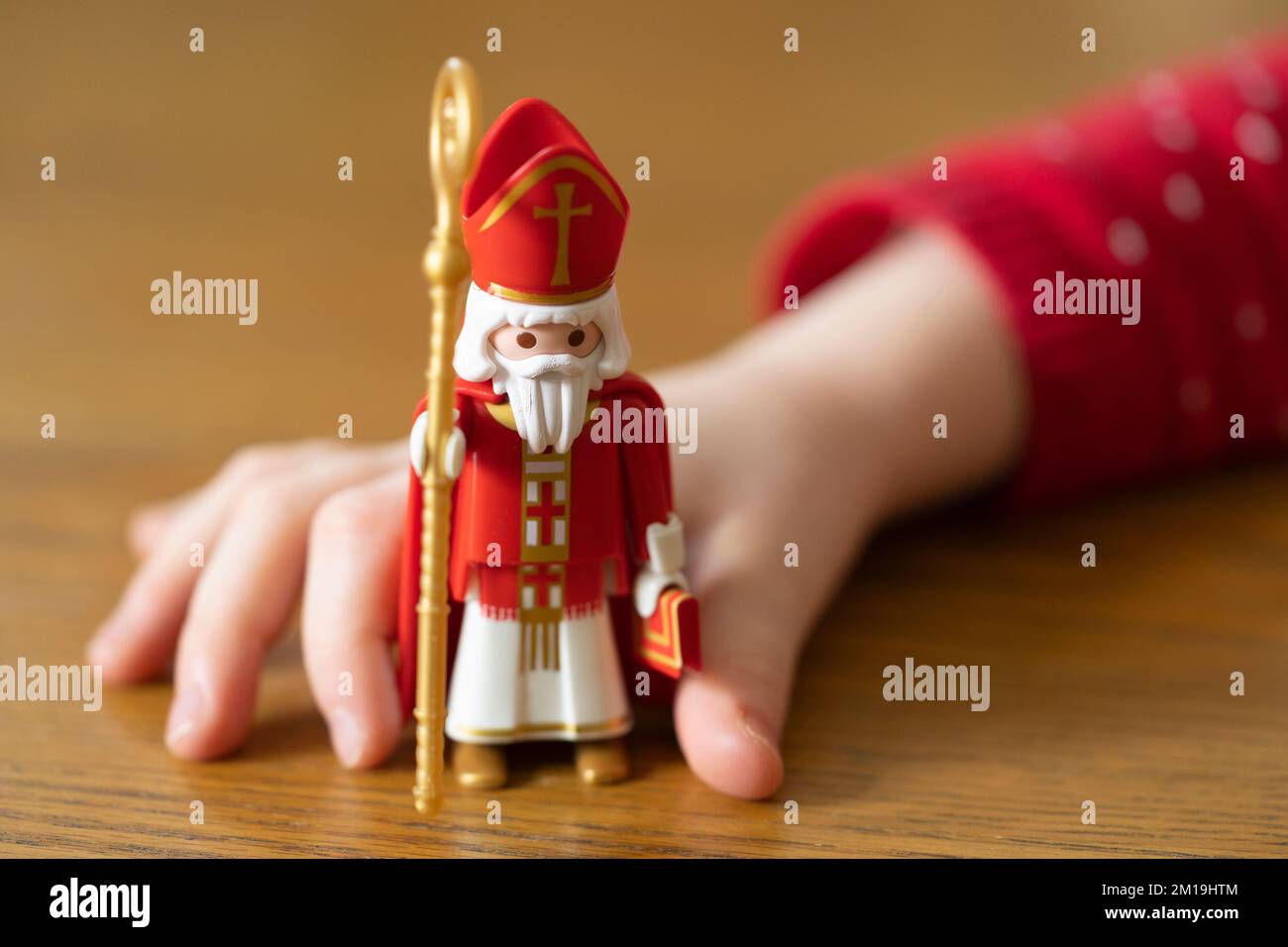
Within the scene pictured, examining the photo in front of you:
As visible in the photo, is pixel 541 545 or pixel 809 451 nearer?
pixel 541 545

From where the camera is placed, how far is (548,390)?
58cm

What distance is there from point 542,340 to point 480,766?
0.18 metres

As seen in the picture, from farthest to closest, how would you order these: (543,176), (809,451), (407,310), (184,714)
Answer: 1. (407,310)
2. (809,451)
3. (184,714)
4. (543,176)

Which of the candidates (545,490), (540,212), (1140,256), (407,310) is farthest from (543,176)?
(407,310)

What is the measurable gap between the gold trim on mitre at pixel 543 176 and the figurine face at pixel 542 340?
0.04m

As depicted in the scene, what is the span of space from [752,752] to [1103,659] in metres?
0.24

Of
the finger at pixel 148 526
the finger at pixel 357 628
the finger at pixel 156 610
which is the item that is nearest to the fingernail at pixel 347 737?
the finger at pixel 357 628

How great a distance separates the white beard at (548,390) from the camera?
0.57 metres

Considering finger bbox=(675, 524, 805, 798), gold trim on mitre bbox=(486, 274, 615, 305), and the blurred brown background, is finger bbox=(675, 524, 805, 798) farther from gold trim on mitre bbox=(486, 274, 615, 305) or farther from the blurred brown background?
gold trim on mitre bbox=(486, 274, 615, 305)

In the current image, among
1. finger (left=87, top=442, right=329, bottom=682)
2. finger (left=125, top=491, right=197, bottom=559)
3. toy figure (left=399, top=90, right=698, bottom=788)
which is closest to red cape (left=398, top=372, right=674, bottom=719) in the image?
toy figure (left=399, top=90, right=698, bottom=788)

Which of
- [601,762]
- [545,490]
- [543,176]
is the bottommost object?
[601,762]

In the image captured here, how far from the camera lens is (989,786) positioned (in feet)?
2.14

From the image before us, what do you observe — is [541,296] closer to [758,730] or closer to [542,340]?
[542,340]

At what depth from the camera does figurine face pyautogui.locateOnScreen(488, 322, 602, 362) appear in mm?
571
